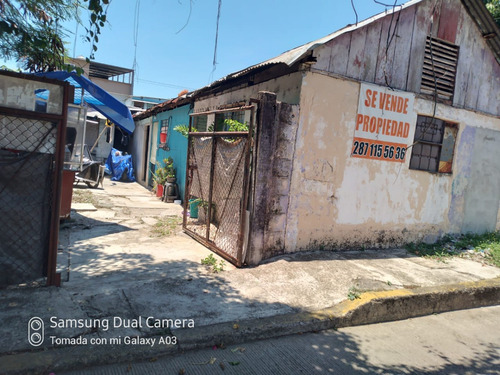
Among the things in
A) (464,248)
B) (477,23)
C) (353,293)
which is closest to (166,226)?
(353,293)

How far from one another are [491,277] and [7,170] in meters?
7.24

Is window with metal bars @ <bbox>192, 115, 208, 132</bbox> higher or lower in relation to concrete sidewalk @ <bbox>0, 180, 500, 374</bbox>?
higher

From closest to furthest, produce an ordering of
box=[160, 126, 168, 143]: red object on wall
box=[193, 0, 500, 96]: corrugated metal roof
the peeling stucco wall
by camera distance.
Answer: the peeling stucco wall < box=[193, 0, 500, 96]: corrugated metal roof < box=[160, 126, 168, 143]: red object on wall

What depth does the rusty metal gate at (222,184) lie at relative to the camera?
525cm

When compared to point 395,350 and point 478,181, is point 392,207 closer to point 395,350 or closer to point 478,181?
point 478,181

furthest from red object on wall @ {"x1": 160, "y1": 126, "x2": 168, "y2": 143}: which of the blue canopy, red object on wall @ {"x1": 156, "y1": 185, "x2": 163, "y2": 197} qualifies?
the blue canopy

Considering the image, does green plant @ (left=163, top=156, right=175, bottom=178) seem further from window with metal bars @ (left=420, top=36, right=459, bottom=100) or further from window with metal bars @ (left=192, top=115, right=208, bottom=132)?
window with metal bars @ (left=420, top=36, right=459, bottom=100)

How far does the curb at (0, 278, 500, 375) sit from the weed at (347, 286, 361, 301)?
6cm

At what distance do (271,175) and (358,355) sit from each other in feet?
8.89

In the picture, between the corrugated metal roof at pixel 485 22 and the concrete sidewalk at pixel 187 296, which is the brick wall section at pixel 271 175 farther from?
the corrugated metal roof at pixel 485 22

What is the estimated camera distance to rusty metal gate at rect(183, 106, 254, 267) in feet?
17.2

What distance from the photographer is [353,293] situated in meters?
4.59

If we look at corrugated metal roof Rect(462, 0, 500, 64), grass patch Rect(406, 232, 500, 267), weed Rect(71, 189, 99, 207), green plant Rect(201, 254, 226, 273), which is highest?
corrugated metal roof Rect(462, 0, 500, 64)

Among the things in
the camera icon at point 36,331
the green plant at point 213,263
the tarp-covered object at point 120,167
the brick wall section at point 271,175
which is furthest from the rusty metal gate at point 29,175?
the tarp-covered object at point 120,167
